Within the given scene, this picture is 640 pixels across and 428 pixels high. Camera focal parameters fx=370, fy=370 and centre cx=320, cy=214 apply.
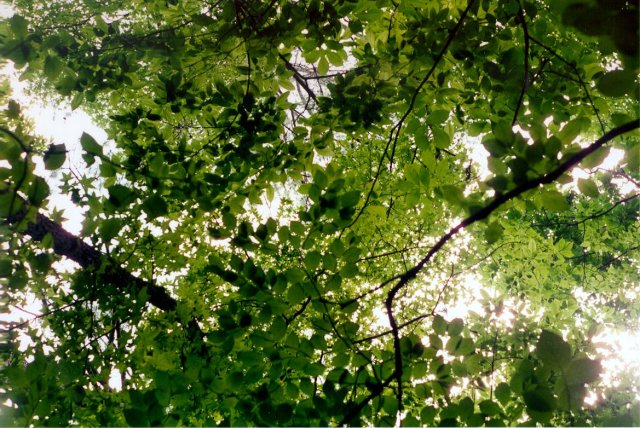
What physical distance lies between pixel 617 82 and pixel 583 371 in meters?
0.83

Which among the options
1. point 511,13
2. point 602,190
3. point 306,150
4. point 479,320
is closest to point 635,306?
point 602,190

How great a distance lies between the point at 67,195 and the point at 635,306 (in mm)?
10735

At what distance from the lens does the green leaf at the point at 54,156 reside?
1.21 metres

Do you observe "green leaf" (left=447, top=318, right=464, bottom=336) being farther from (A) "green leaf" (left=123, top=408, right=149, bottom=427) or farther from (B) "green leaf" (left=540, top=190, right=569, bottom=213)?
(A) "green leaf" (left=123, top=408, right=149, bottom=427)

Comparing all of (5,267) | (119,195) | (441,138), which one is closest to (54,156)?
(119,195)

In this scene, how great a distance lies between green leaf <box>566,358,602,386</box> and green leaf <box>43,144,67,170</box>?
1.71 metres

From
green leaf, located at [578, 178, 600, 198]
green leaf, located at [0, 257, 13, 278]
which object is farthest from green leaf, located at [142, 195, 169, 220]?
green leaf, located at [578, 178, 600, 198]

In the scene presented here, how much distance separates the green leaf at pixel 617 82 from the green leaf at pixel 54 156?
1.68 m

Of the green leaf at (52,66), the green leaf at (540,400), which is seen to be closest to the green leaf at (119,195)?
the green leaf at (52,66)

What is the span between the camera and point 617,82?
104 cm

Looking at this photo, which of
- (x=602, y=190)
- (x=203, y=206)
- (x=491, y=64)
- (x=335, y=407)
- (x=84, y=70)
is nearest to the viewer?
(x=335, y=407)

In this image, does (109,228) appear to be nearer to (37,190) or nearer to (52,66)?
(37,190)

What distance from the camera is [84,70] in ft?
8.68

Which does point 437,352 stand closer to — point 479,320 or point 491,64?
point 491,64
